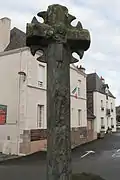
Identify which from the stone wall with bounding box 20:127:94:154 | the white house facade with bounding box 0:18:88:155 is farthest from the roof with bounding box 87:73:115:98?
the stone wall with bounding box 20:127:94:154

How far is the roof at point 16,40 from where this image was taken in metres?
22.8

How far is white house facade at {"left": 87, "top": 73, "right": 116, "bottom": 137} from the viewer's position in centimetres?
3812

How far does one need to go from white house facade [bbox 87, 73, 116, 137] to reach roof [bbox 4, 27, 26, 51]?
16086mm

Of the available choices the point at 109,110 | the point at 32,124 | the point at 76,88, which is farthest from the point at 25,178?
the point at 109,110

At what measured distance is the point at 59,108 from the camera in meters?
3.25

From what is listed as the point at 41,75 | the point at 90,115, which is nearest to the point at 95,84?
the point at 90,115

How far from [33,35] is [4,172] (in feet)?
34.1

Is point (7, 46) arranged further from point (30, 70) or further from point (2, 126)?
point (2, 126)

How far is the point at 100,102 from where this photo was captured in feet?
131

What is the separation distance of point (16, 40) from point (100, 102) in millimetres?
19395

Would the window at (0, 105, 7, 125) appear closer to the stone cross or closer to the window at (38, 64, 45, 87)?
the window at (38, 64, 45, 87)

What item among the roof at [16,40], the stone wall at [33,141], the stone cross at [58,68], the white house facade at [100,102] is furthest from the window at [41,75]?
the stone cross at [58,68]

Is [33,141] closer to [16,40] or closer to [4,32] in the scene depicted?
[16,40]

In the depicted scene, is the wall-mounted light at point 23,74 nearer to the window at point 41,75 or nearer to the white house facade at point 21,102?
the white house facade at point 21,102
